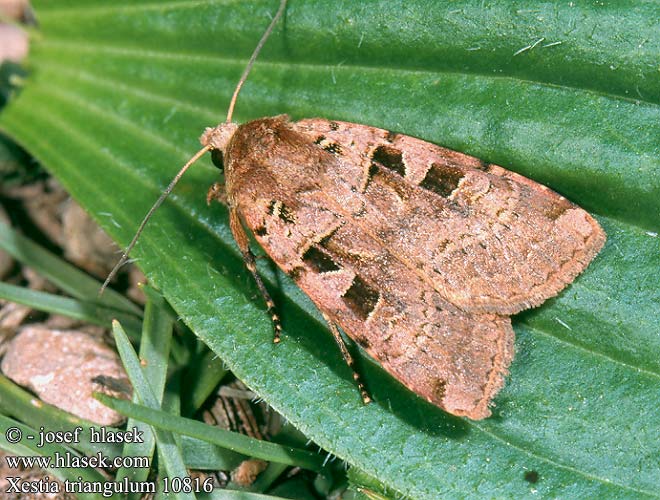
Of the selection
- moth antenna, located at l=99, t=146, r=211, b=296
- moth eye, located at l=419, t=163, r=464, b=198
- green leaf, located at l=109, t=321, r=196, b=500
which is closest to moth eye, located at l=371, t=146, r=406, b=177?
moth eye, located at l=419, t=163, r=464, b=198

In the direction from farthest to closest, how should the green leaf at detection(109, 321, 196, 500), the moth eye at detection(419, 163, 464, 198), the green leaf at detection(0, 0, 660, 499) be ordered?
the moth eye at detection(419, 163, 464, 198)
the green leaf at detection(109, 321, 196, 500)
the green leaf at detection(0, 0, 660, 499)

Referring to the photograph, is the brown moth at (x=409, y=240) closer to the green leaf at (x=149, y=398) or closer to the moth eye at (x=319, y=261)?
the moth eye at (x=319, y=261)

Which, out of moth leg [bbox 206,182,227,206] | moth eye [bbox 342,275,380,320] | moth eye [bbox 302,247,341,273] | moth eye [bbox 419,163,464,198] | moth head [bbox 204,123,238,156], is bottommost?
moth eye [bbox 342,275,380,320]

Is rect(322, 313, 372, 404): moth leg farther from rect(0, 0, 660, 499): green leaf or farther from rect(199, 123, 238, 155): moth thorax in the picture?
rect(199, 123, 238, 155): moth thorax

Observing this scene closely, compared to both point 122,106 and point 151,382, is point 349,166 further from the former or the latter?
point 122,106

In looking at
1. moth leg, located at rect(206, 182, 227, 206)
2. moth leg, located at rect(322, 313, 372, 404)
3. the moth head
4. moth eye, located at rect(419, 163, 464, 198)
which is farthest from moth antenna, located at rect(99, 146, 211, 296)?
moth eye, located at rect(419, 163, 464, 198)

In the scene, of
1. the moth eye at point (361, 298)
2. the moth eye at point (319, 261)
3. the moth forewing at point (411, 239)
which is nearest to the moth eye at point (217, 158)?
the moth forewing at point (411, 239)

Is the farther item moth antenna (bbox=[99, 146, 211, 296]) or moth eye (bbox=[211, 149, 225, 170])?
moth eye (bbox=[211, 149, 225, 170])

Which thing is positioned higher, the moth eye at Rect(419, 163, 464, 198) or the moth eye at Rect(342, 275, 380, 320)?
the moth eye at Rect(419, 163, 464, 198)

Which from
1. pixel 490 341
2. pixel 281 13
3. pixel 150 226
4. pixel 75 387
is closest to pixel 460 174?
pixel 490 341

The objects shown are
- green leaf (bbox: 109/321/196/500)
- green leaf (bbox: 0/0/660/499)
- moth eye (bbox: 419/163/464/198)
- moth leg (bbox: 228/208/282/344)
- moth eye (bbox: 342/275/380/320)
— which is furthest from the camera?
moth leg (bbox: 228/208/282/344)
